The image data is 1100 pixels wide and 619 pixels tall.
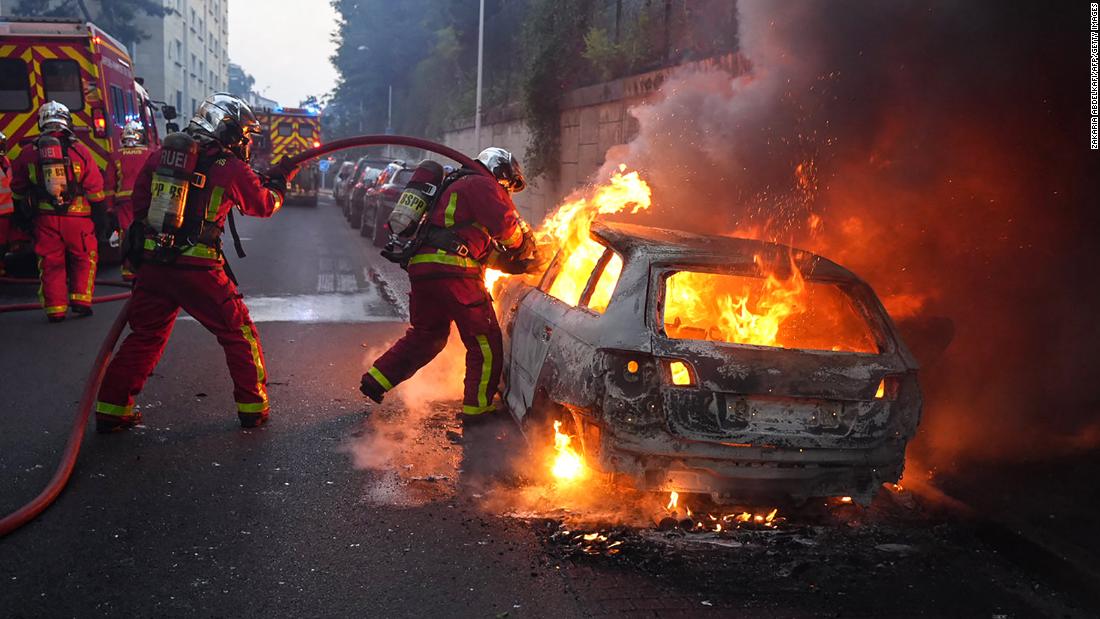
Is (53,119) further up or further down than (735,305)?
further up

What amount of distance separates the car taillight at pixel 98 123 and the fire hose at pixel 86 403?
7555 millimetres

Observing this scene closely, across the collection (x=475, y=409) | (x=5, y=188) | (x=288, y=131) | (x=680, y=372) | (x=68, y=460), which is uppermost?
(x=288, y=131)

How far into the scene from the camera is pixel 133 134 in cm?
1294

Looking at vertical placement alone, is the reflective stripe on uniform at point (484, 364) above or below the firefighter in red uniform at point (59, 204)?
below

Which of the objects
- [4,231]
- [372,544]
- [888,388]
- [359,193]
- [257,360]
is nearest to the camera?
[372,544]

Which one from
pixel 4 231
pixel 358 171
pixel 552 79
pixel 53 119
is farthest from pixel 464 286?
pixel 358 171

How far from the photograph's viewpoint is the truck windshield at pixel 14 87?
11.6 m

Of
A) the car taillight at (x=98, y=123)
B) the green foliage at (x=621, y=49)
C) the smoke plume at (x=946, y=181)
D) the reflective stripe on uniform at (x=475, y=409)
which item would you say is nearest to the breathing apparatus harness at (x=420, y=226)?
the reflective stripe on uniform at (x=475, y=409)

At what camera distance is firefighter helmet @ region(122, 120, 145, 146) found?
1267 cm

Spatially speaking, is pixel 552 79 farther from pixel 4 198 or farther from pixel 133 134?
pixel 4 198

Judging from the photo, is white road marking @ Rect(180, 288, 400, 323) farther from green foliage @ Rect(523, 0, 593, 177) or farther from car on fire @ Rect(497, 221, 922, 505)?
green foliage @ Rect(523, 0, 593, 177)

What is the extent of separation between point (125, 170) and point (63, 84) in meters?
1.46

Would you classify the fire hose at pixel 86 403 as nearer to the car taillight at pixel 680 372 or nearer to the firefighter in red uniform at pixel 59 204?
the car taillight at pixel 680 372

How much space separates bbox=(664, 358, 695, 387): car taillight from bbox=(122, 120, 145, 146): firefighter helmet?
11.3m
